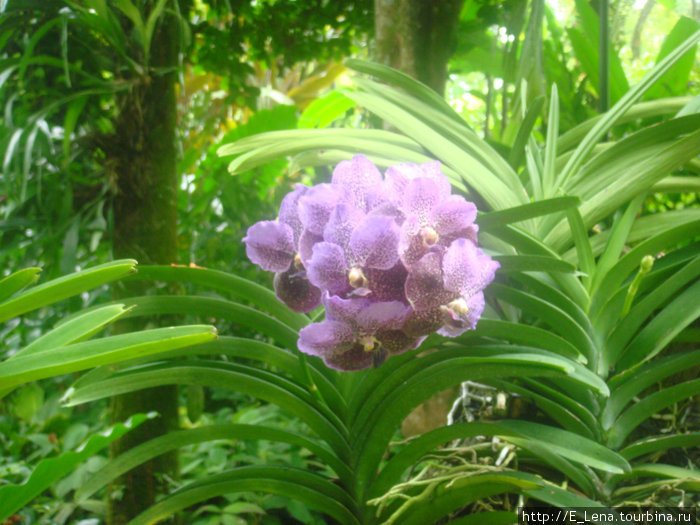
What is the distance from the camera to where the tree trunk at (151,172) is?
Result: 1.00 metres

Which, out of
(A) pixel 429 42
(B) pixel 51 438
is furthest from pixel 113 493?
(A) pixel 429 42

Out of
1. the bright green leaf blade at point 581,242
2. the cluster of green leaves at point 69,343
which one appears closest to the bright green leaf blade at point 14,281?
the cluster of green leaves at point 69,343

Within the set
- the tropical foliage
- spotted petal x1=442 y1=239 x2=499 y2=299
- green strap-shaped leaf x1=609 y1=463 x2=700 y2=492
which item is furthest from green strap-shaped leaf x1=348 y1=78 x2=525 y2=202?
green strap-shaped leaf x1=609 y1=463 x2=700 y2=492

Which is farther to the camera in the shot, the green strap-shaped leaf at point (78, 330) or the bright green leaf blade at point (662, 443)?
the bright green leaf blade at point (662, 443)

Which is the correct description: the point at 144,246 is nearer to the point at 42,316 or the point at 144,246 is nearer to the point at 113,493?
the point at 42,316

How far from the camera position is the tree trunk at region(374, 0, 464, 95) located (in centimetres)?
105

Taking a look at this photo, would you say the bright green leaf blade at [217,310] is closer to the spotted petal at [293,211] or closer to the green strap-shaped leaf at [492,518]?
the spotted petal at [293,211]

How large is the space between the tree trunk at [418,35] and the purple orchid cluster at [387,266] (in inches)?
25.8

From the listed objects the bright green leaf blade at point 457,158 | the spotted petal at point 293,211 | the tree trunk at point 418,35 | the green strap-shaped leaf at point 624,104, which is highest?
the tree trunk at point 418,35

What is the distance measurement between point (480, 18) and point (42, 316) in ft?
4.00

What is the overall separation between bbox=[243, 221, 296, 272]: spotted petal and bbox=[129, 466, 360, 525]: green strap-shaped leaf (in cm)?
26

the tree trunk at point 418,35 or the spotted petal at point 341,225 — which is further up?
the tree trunk at point 418,35

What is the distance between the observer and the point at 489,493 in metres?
0.54

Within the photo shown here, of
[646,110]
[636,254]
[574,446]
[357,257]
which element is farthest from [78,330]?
[646,110]
